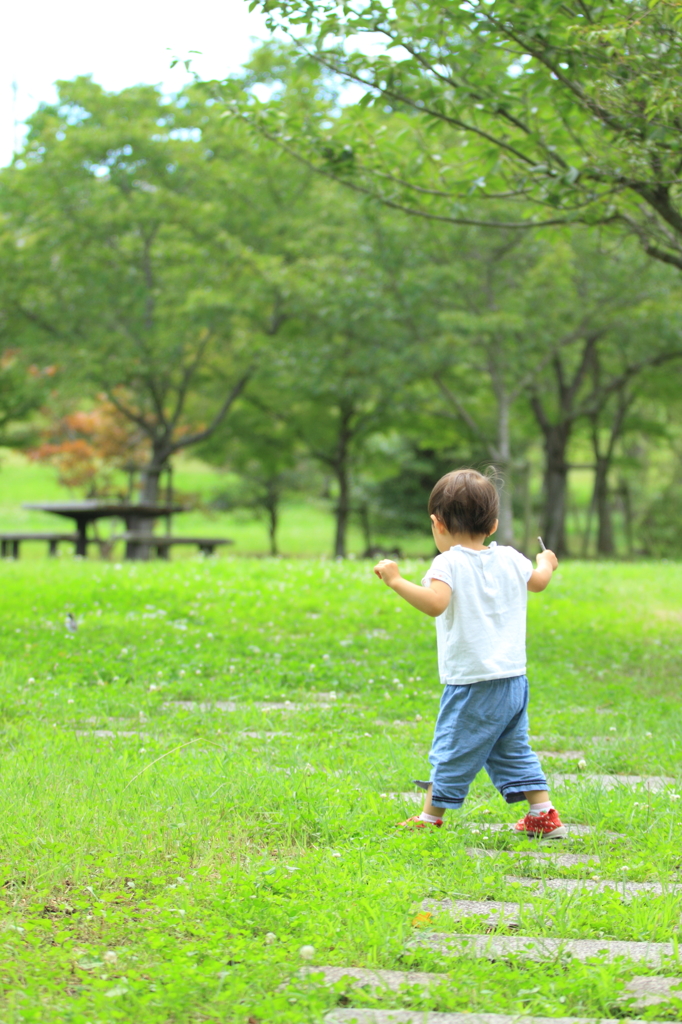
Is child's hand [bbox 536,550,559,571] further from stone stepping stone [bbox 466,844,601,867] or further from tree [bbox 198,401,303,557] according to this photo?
tree [bbox 198,401,303,557]

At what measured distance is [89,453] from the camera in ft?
86.4

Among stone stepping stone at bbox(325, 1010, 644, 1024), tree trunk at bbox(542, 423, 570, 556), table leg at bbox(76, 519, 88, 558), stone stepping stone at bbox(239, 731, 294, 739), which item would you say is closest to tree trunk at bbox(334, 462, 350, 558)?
tree trunk at bbox(542, 423, 570, 556)

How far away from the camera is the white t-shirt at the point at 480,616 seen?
368cm

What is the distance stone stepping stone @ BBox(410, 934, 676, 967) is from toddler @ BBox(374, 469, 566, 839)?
94 cm

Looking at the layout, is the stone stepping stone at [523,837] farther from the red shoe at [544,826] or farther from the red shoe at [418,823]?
the red shoe at [418,823]

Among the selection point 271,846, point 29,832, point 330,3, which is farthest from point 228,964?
point 330,3

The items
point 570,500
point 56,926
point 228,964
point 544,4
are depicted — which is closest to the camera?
point 228,964

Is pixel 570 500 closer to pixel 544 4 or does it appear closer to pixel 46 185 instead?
pixel 46 185

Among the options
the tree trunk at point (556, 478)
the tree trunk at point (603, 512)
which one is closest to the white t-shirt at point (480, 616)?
the tree trunk at point (556, 478)

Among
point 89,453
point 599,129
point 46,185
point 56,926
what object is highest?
point 46,185

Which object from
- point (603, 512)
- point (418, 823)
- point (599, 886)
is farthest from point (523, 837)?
point (603, 512)

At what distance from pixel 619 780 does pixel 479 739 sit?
1.30 m

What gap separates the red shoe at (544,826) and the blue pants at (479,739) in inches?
4.1

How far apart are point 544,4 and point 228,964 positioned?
5.71 m
